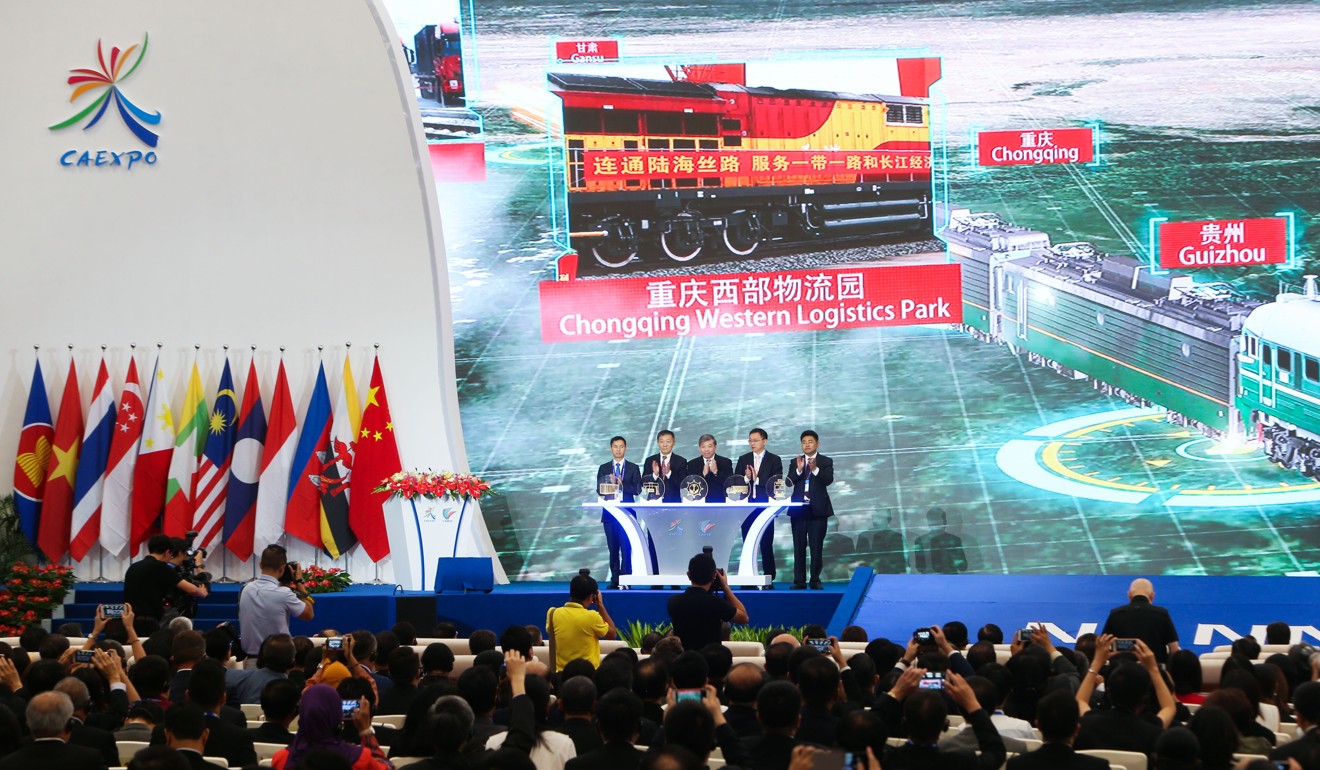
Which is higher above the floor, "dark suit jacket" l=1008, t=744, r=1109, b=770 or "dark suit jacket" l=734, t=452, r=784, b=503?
"dark suit jacket" l=1008, t=744, r=1109, b=770

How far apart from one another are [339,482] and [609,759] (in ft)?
23.4

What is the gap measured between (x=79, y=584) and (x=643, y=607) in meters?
4.44

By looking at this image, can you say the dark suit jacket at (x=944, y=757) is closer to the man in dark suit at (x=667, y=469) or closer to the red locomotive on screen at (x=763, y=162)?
Result: the man in dark suit at (x=667, y=469)

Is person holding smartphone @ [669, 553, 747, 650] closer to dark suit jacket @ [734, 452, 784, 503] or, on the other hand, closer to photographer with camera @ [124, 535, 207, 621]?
photographer with camera @ [124, 535, 207, 621]

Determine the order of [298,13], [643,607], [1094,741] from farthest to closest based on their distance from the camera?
[298,13] → [643,607] → [1094,741]

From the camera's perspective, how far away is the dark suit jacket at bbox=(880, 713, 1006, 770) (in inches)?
139

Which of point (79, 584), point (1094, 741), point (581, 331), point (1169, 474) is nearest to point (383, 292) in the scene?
point (581, 331)

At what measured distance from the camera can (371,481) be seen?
10391mm

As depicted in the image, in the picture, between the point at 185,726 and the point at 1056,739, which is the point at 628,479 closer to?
the point at 185,726

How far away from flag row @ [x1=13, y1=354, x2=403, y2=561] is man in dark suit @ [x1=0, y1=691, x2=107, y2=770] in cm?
663

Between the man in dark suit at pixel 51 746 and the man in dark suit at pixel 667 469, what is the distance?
565 cm

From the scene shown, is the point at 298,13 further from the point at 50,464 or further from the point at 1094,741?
the point at 1094,741

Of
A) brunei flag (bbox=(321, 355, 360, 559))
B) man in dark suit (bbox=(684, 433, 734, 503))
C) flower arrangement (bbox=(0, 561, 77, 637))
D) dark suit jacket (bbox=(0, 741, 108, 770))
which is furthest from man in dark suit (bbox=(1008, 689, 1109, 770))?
flower arrangement (bbox=(0, 561, 77, 637))

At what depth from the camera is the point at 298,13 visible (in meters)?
10.8
